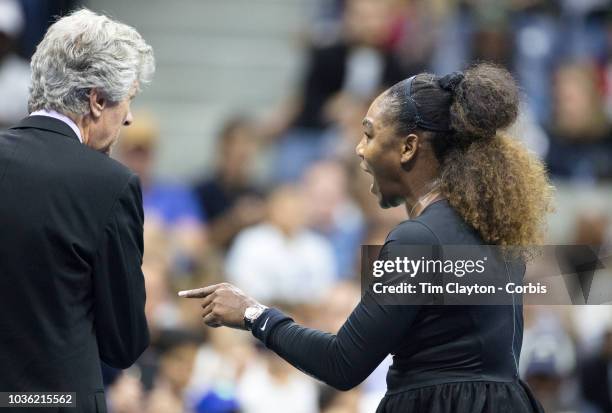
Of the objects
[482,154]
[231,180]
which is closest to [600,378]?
[231,180]

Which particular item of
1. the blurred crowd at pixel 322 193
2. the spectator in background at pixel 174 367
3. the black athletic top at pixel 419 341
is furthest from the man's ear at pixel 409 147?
the spectator in background at pixel 174 367

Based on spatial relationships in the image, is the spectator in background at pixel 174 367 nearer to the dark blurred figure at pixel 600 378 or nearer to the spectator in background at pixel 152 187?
the spectator in background at pixel 152 187

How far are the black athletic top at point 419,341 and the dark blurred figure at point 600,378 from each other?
13.0ft

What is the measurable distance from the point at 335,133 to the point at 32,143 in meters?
5.14

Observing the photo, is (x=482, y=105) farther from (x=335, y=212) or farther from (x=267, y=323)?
(x=335, y=212)

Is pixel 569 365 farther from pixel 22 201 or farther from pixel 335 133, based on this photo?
pixel 22 201

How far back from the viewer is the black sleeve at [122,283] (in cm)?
286

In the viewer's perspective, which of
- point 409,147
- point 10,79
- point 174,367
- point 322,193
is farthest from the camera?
point 322,193

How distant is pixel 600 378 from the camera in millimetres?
6789

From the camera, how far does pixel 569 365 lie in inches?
264

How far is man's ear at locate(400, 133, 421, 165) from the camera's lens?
3027 millimetres

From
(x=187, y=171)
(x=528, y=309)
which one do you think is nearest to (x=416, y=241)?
(x=528, y=309)

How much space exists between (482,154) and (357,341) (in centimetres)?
58

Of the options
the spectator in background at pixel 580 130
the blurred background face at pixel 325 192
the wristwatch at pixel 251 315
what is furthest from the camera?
the spectator in background at pixel 580 130
